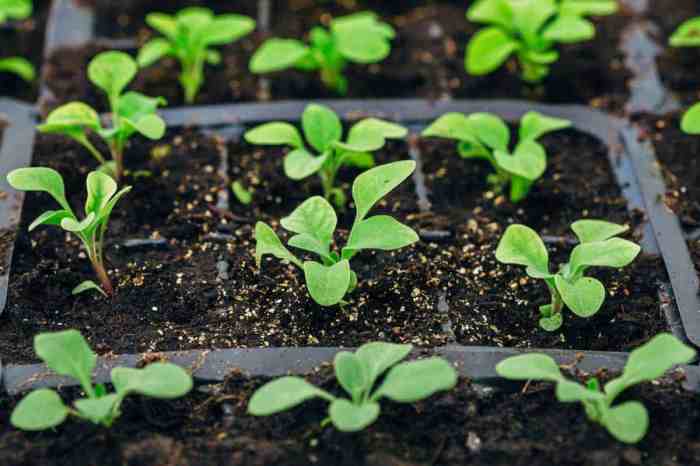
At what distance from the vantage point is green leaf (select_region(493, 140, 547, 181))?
1.85m

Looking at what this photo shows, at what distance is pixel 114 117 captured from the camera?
1948 millimetres

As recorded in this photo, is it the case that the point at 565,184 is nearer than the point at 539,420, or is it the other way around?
the point at 539,420

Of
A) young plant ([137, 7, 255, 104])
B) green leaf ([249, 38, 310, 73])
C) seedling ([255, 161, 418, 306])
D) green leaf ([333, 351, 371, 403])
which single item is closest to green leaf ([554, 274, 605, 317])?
seedling ([255, 161, 418, 306])

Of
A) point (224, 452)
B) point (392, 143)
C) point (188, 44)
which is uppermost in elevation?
point (188, 44)

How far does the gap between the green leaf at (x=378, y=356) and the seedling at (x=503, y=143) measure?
1.74 feet

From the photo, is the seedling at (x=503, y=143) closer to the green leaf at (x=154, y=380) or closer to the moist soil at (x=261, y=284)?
the moist soil at (x=261, y=284)

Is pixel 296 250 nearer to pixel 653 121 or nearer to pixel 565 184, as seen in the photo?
pixel 565 184

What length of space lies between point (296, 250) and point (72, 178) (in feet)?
1.57

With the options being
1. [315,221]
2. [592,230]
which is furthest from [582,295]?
[315,221]

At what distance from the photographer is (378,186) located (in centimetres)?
167

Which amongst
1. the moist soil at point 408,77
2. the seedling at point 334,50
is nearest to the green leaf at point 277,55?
the seedling at point 334,50

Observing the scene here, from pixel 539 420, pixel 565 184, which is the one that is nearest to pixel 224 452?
pixel 539 420

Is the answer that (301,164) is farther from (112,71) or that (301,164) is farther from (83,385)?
(83,385)

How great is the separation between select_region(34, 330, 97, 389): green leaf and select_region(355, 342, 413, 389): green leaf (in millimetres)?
373
